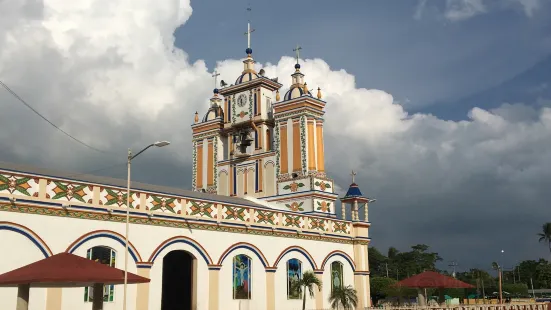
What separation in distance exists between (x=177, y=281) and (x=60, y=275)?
13.3 m

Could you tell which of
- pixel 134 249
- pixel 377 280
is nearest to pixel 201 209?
pixel 134 249

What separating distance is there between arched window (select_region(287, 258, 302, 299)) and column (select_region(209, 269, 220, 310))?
508 cm

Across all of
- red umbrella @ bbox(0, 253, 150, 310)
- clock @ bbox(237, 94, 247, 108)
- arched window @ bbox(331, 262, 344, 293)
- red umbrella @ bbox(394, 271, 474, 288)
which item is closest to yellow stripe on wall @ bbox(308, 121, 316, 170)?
clock @ bbox(237, 94, 247, 108)

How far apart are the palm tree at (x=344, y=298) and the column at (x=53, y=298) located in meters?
14.7

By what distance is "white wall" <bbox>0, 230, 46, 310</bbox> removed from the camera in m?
19.3

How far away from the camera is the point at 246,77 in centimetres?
4200

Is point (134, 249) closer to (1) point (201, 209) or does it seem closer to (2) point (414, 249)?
(1) point (201, 209)

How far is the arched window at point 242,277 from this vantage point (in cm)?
2736

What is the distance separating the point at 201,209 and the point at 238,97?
662 inches

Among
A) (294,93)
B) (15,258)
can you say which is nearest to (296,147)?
(294,93)

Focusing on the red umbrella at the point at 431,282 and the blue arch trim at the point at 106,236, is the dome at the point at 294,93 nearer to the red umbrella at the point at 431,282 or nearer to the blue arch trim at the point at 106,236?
the red umbrella at the point at 431,282

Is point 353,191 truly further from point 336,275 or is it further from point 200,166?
point 200,166

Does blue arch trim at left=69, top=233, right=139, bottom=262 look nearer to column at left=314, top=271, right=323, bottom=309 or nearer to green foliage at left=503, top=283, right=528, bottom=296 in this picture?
column at left=314, top=271, right=323, bottom=309

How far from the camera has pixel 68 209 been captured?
21234mm
